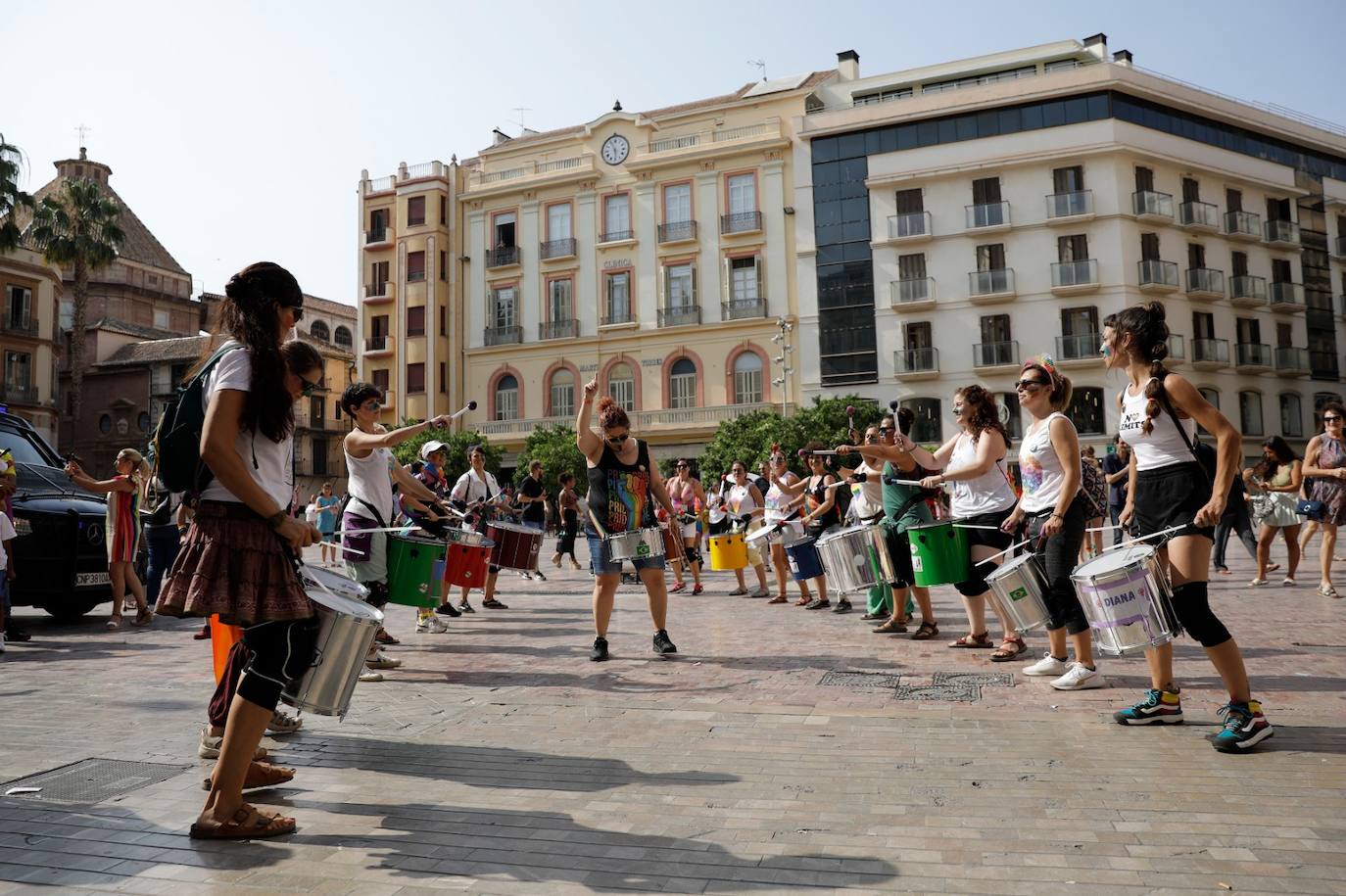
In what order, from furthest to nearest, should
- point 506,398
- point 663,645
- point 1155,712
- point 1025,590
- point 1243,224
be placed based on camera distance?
point 506,398
point 1243,224
point 663,645
point 1025,590
point 1155,712

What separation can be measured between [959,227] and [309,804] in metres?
40.8

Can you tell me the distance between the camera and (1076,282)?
39.8 m

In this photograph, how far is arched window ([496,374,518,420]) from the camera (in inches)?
1883

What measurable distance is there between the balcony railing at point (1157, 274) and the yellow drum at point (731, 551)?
32.6 meters

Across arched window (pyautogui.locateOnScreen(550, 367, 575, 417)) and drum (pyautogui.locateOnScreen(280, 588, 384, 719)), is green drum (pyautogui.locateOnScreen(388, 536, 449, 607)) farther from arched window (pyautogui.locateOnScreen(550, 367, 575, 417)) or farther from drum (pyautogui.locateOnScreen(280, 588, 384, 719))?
arched window (pyautogui.locateOnScreen(550, 367, 575, 417))

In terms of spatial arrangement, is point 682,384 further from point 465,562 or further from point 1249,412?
point 465,562

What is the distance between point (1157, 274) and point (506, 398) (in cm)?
2847

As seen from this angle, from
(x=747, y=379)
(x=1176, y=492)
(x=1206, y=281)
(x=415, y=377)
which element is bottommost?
(x=1176, y=492)

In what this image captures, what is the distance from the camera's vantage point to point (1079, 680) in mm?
6168

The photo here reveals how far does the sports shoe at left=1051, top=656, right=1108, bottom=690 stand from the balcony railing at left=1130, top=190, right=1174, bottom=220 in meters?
38.3

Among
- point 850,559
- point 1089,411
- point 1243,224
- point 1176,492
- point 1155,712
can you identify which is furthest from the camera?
point 1243,224

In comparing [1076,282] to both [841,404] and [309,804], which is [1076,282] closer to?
[841,404]

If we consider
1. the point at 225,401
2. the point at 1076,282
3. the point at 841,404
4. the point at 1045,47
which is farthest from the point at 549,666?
the point at 1045,47

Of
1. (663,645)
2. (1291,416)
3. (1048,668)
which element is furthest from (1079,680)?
(1291,416)
